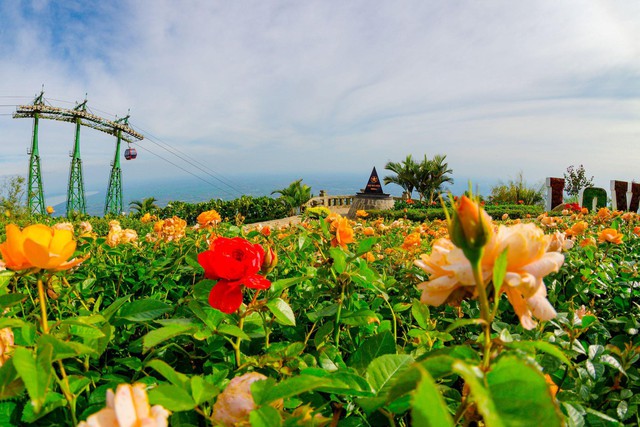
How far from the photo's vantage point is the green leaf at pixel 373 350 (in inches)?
29.1

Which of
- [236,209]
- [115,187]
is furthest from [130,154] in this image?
[236,209]

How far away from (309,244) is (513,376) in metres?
1.03

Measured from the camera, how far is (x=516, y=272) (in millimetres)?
479

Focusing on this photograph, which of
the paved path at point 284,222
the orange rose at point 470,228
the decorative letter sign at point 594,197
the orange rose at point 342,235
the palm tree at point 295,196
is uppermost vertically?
the palm tree at point 295,196

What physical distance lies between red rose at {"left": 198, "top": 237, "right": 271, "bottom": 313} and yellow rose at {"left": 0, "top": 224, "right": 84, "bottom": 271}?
23 centimetres

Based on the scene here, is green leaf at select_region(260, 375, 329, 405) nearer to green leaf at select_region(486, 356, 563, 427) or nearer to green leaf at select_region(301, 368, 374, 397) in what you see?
green leaf at select_region(301, 368, 374, 397)

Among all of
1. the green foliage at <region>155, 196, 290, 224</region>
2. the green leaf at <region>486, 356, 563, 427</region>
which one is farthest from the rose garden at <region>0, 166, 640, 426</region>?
the green foliage at <region>155, 196, 290, 224</region>

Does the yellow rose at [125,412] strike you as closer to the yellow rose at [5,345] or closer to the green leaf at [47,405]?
the green leaf at [47,405]

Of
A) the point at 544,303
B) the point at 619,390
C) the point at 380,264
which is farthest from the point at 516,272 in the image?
the point at 380,264

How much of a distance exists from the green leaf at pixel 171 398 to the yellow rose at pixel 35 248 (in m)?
0.32

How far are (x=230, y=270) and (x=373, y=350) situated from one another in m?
0.31

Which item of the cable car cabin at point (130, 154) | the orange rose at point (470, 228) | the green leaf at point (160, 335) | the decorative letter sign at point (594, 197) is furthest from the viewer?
the cable car cabin at point (130, 154)

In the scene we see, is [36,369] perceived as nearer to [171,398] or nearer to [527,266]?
[171,398]

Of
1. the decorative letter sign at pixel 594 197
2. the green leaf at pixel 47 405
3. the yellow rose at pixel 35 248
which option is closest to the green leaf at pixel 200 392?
the green leaf at pixel 47 405
